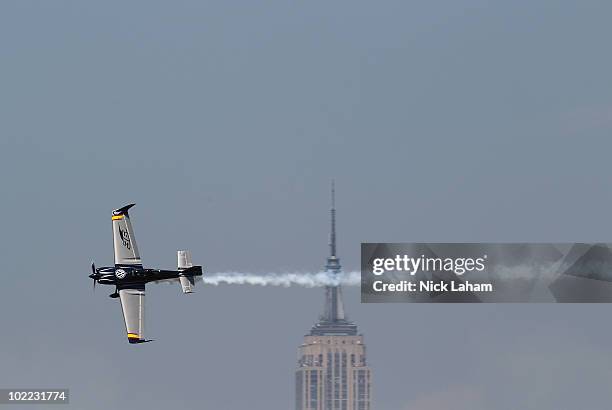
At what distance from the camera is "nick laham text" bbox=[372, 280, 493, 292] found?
168 meters

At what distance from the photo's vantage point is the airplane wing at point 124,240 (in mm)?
168625

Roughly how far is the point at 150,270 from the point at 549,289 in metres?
38.9

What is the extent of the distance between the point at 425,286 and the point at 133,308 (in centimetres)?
2808

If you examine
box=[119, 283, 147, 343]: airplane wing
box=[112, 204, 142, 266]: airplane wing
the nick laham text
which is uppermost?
box=[112, 204, 142, 266]: airplane wing

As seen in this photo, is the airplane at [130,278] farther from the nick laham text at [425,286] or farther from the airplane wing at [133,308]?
the nick laham text at [425,286]

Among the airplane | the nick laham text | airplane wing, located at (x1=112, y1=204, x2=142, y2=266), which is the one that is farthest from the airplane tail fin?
the nick laham text

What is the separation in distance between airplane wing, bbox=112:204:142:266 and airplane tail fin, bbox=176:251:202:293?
584 centimetres

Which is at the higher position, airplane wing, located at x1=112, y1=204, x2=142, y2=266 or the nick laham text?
airplane wing, located at x1=112, y1=204, x2=142, y2=266

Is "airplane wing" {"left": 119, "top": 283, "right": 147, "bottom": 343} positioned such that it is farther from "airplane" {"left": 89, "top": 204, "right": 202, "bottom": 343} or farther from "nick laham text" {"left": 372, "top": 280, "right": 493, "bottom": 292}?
"nick laham text" {"left": 372, "top": 280, "right": 493, "bottom": 292}

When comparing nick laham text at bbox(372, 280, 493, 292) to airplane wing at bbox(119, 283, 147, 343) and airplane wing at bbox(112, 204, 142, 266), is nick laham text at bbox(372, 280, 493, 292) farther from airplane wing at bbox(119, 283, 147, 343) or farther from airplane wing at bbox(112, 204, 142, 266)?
airplane wing at bbox(112, 204, 142, 266)

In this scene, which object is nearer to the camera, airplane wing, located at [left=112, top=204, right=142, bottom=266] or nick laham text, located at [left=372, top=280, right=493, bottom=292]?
nick laham text, located at [left=372, top=280, right=493, bottom=292]

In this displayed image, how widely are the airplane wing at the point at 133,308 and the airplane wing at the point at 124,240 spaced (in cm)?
251

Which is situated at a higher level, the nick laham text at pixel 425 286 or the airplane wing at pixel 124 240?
the airplane wing at pixel 124 240

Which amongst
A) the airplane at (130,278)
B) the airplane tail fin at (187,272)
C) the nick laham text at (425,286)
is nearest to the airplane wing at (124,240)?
the airplane at (130,278)
